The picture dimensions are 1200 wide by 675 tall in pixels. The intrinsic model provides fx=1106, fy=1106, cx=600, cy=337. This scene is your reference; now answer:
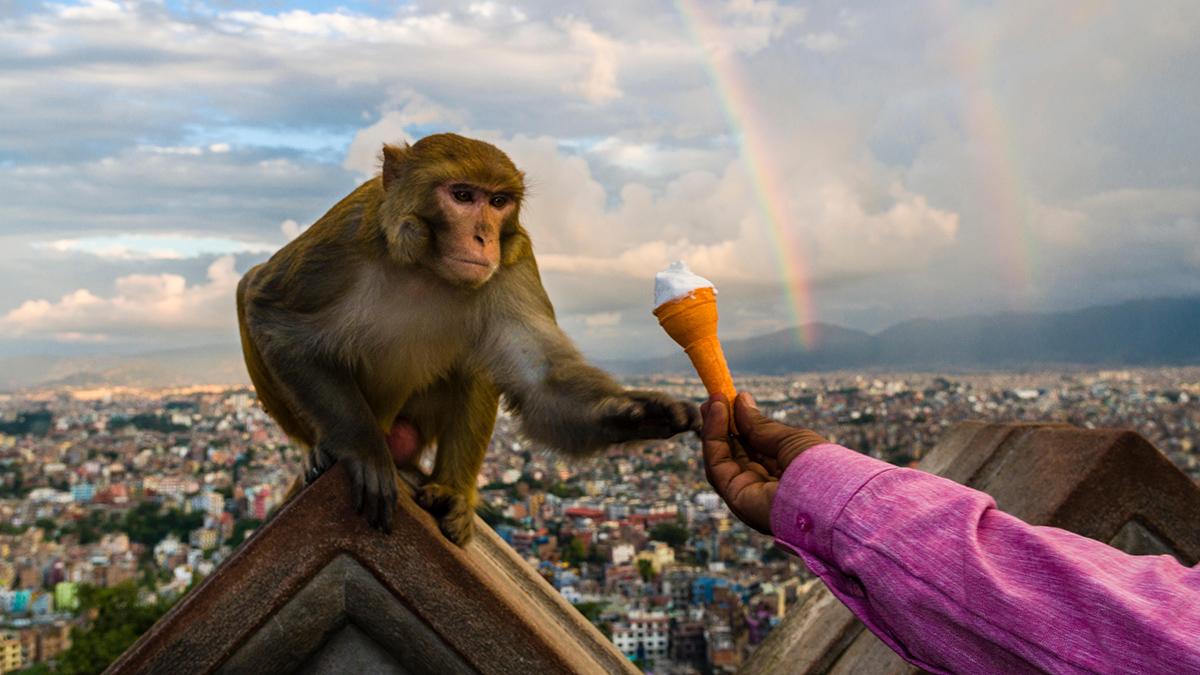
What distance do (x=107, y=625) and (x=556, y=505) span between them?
2496 centimetres

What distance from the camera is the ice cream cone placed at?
8.65 feet

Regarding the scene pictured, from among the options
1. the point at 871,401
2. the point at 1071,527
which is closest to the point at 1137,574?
the point at 1071,527

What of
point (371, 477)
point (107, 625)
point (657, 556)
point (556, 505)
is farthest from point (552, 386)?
point (556, 505)

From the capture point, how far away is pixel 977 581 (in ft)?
5.01

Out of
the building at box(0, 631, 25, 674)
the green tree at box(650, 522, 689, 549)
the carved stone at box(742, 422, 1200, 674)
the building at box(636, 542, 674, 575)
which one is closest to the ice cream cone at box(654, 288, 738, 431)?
the carved stone at box(742, 422, 1200, 674)

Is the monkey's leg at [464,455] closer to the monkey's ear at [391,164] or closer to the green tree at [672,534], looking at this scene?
the monkey's ear at [391,164]

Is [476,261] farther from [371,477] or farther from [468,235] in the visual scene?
[371,477]

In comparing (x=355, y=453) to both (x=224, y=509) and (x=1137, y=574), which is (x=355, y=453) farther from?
(x=224, y=509)

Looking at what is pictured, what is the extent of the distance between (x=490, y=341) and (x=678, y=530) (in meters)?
47.0

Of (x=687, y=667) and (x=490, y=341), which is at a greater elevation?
(x=490, y=341)

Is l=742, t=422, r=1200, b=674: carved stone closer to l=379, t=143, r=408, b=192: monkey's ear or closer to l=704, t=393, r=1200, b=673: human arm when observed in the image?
l=704, t=393, r=1200, b=673: human arm

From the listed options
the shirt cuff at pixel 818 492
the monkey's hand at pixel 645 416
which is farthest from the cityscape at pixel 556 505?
the shirt cuff at pixel 818 492

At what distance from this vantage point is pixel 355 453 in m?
3.29

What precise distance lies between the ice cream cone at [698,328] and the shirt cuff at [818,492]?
0.82 meters
